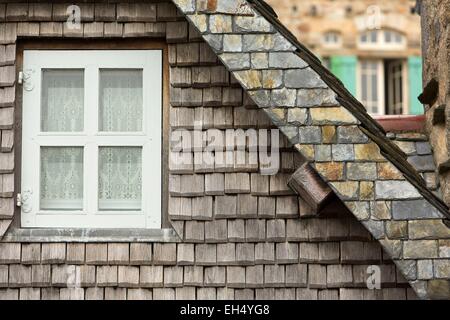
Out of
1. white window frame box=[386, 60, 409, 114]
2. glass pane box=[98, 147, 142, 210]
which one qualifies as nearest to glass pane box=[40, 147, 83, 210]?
glass pane box=[98, 147, 142, 210]

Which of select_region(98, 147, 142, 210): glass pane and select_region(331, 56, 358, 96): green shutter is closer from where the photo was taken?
select_region(98, 147, 142, 210): glass pane

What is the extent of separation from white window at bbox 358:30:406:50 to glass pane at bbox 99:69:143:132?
63.5 feet

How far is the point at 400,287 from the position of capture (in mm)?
7945

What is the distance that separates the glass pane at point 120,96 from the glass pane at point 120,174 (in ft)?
0.72

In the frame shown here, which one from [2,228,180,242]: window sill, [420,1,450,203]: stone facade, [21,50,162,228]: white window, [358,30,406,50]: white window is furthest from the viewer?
[358,30,406,50]: white window

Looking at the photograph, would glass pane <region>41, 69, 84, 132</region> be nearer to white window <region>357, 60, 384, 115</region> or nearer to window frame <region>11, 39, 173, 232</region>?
window frame <region>11, 39, 173, 232</region>

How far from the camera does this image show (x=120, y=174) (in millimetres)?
8258

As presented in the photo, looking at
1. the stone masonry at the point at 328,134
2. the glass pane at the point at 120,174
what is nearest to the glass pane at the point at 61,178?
the glass pane at the point at 120,174

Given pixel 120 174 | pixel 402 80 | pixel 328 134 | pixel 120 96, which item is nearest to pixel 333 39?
pixel 402 80

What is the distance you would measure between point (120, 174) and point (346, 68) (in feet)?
62.2

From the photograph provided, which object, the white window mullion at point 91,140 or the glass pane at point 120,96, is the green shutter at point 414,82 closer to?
the glass pane at point 120,96

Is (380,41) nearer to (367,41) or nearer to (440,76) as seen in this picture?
(367,41)

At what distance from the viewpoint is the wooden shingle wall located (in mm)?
Answer: 7984
